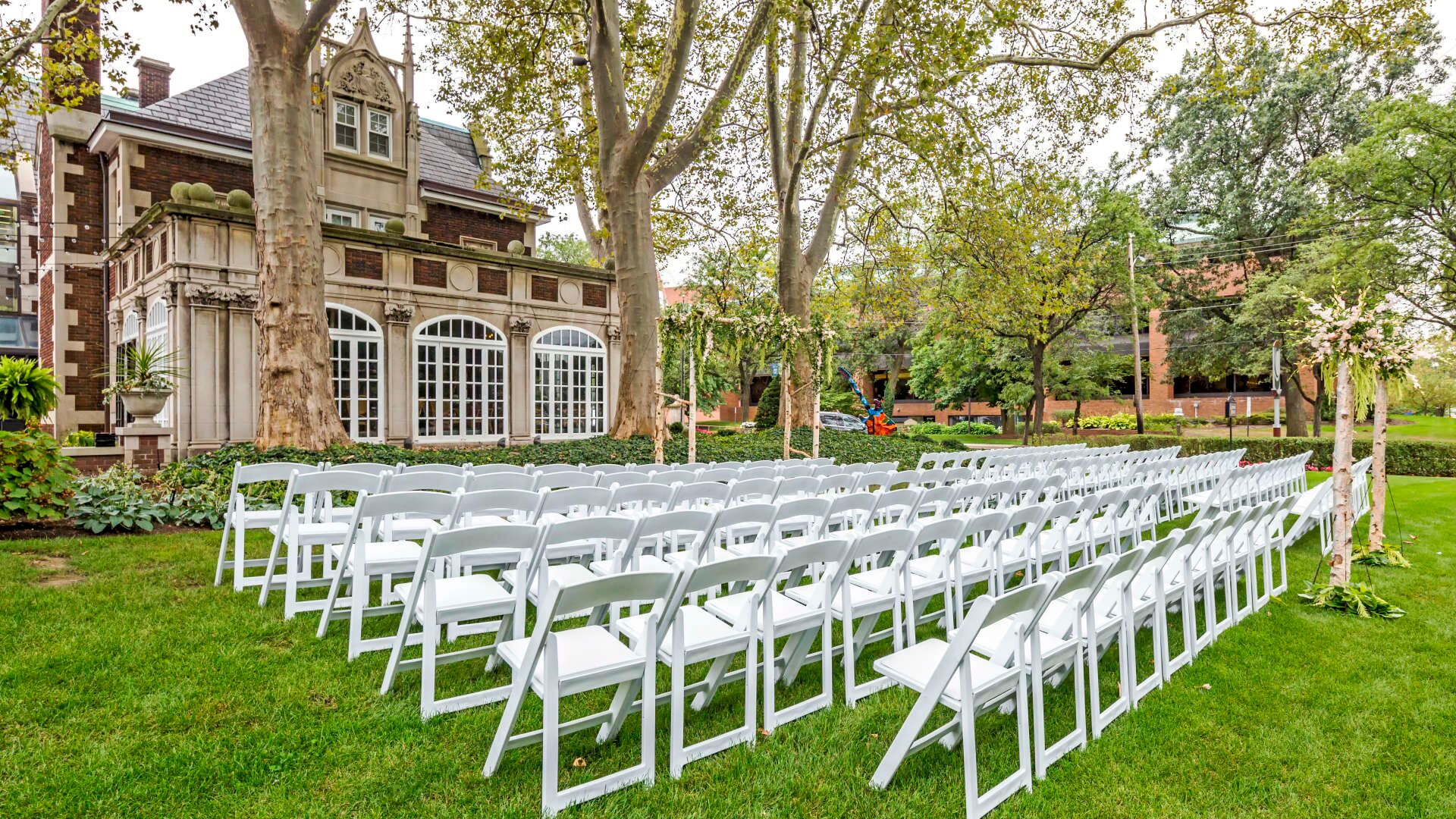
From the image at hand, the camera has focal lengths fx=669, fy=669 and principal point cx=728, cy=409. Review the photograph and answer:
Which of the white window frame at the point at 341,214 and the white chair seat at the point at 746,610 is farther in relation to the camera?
the white window frame at the point at 341,214

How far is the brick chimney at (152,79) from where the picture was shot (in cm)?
1819

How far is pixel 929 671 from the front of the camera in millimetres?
2701

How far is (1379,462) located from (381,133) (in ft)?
66.2

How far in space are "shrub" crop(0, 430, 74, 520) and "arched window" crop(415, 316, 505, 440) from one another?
7.46 meters

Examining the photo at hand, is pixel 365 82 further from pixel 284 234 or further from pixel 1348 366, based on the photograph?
pixel 1348 366

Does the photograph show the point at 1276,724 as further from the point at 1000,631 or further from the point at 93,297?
the point at 93,297

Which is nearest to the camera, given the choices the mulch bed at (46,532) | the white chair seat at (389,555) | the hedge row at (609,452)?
the white chair seat at (389,555)

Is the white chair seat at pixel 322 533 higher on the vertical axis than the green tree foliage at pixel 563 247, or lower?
lower

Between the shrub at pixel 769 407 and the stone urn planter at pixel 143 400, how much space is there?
17.0 metres

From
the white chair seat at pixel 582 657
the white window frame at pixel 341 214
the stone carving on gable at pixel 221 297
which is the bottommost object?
the white chair seat at pixel 582 657

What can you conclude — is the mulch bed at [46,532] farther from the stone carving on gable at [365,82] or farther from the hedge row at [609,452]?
the stone carving on gable at [365,82]

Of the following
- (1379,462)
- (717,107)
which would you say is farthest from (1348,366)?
(717,107)

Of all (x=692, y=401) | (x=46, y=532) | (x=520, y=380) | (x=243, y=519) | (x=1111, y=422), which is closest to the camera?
(x=243, y=519)

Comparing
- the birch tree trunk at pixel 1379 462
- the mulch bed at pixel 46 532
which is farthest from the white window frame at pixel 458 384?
the birch tree trunk at pixel 1379 462
